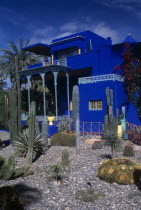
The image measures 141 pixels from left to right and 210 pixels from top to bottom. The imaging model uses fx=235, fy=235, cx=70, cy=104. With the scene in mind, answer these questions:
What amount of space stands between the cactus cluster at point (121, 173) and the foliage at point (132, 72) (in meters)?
8.81

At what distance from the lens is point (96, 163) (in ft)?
27.9

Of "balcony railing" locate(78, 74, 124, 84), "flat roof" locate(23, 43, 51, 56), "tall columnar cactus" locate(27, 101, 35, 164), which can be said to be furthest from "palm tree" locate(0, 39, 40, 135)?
"tall columnar cactus" locate(27, 101, 35, 164)

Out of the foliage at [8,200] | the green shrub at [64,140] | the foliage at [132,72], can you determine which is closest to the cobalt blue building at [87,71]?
the foliage at [132,72]

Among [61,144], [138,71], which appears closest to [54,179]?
[61,144]

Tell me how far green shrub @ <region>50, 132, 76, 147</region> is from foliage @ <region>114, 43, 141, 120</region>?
5.50 m

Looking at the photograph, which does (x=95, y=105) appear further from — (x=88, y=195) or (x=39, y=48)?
(x=88, y=195)

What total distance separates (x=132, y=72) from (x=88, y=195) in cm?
1205

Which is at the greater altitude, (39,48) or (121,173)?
(39,48)

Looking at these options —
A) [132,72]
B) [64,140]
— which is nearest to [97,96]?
[132,72]

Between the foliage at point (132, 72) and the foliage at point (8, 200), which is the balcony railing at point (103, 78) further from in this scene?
the foliage at point (8, 200)

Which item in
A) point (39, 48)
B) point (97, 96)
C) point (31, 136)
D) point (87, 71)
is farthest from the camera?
point (39, 48)

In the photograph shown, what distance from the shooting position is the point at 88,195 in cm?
572

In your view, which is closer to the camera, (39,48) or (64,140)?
(64,140)

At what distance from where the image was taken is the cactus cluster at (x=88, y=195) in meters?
5.54
